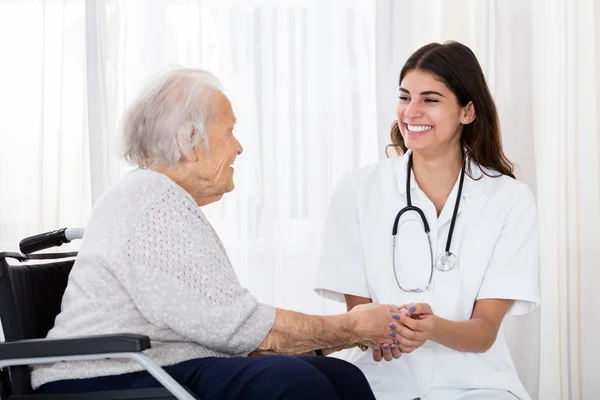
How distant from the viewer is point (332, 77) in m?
3.01

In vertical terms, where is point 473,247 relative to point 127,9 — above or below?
below

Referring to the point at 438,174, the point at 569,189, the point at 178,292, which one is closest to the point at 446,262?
the point at 438,174

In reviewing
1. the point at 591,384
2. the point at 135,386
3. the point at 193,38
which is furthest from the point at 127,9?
the point at 591,384

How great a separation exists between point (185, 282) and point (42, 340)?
28 centimetres

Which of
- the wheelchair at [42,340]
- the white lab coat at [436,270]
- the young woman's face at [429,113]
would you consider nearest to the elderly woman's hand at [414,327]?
the white lab coat at [436,270]

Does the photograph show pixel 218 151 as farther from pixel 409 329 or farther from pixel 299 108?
pixel 299 108

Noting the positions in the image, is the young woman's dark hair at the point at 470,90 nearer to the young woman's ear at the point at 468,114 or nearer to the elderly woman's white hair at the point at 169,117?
the young woman's ear at the point at 468,114

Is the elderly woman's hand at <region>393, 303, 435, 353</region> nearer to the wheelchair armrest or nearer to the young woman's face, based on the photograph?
the young woman's face

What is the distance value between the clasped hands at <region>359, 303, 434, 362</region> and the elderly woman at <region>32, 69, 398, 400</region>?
0.62ft

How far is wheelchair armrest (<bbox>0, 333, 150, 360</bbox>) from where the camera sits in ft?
4.55

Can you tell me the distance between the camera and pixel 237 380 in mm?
1499

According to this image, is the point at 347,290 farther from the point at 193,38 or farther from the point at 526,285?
the point at 193,38

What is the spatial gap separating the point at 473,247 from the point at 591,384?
1.24 meters

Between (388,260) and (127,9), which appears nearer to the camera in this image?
(388,260)
